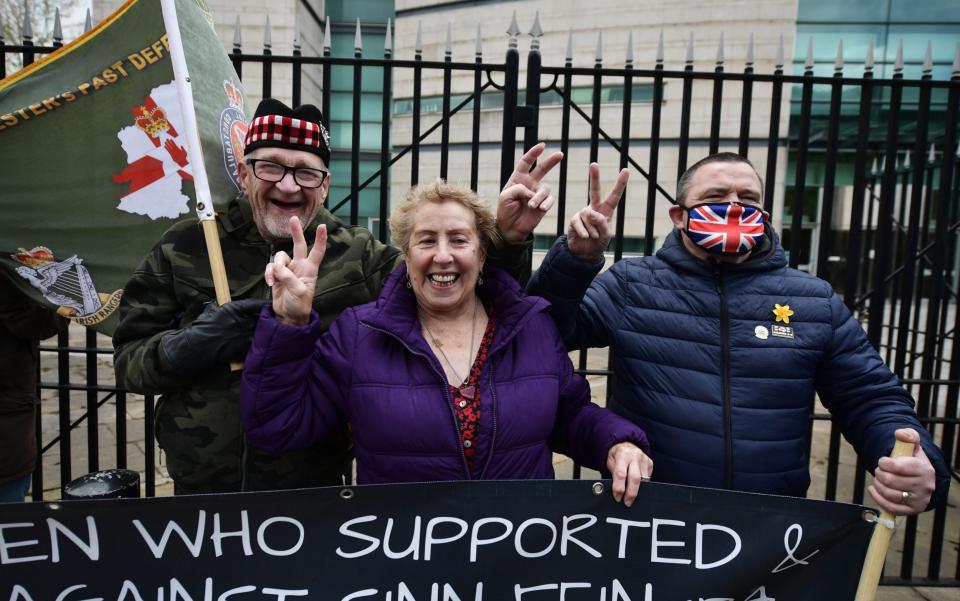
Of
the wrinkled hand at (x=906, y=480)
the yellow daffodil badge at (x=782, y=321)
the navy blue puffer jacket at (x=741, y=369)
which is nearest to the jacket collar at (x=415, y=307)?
the navy blue puffer jacket at (x=741, y=369)

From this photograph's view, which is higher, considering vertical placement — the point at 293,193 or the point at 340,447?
the point at 293,193

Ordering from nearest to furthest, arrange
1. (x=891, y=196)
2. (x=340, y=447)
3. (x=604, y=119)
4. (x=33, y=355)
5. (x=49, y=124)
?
(x=340, y=447)
(x=49, y=124)
(x=33, y=355)
(x=891, y=196)
(x=604, y=119)

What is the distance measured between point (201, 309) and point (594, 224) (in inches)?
50.6

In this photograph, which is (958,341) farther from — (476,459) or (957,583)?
(476,459)

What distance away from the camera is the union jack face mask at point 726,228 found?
6.16 feet

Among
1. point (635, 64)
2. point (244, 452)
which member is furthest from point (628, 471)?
point (635, 64)

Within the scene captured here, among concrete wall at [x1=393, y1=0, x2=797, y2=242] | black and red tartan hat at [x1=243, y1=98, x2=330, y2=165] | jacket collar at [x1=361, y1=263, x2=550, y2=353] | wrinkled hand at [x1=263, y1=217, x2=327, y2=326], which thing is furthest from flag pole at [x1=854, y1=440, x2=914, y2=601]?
concrete wall at [x1=393, y1=0, x2=797, y2=242]

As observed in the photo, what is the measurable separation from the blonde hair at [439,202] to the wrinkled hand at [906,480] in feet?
4.12

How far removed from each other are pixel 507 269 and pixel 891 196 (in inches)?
104

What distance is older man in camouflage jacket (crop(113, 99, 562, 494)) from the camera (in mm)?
1815

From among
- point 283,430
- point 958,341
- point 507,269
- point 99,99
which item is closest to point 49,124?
point 99,99

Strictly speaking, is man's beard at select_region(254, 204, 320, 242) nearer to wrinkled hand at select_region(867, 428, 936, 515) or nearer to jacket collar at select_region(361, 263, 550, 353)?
jacket collar at select_region(361, 263, 550, 353)

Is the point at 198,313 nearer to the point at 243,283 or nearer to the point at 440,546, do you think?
the point at 243,283

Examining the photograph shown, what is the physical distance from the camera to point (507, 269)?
1918 mm
